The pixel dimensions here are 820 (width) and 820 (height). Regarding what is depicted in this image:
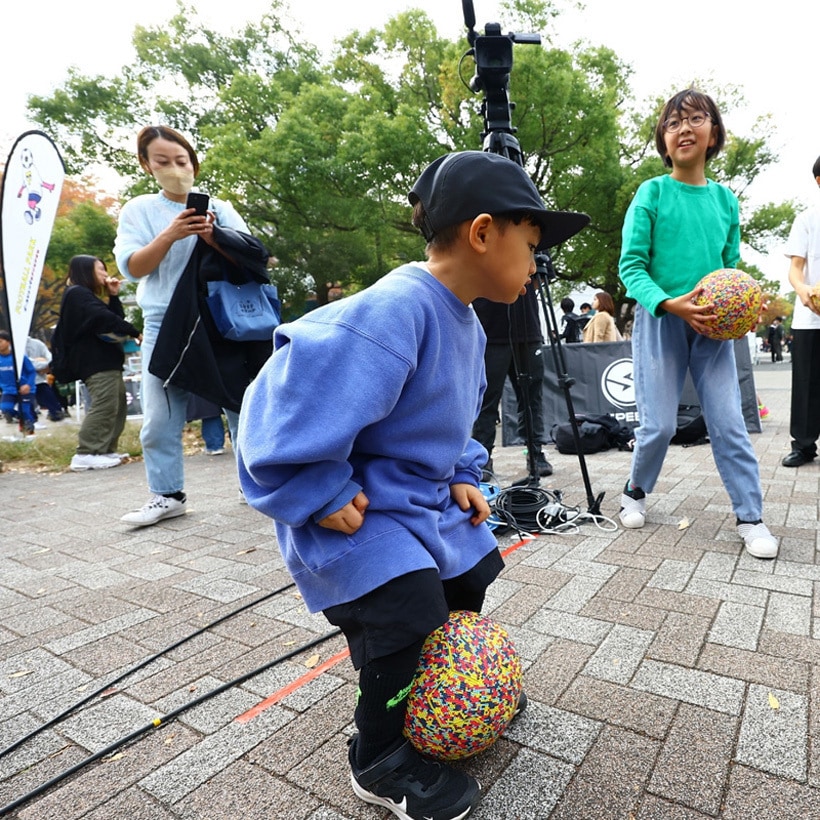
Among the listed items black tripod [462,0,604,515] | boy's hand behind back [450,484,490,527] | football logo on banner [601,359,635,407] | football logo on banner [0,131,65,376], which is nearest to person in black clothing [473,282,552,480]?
black tripod [462,0,604,515]

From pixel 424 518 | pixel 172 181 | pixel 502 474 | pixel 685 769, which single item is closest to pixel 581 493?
pixel 502 474

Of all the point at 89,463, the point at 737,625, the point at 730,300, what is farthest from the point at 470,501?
the point at 89,463

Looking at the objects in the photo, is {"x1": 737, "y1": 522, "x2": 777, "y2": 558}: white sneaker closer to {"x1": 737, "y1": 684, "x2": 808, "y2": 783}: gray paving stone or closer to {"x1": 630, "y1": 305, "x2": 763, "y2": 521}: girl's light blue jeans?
{"x1": 630, "y1": 305, "x2": 763, "y2": 521}: girl's light blue jeans

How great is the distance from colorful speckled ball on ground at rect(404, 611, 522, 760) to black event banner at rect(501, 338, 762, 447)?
500 centimetres

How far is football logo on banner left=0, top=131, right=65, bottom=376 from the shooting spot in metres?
6.23

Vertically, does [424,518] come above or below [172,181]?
below

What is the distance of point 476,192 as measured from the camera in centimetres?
123

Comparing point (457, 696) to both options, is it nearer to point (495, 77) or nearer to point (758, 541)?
point (758, 541)

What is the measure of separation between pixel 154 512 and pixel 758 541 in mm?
3410

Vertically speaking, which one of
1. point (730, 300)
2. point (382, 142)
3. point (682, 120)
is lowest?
point (730, 300)

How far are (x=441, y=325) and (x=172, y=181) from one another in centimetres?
269

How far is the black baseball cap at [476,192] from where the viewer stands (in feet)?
4.03

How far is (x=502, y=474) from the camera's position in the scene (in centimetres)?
486

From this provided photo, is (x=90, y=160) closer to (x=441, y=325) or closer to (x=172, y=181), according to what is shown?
(x=172, y=181)
